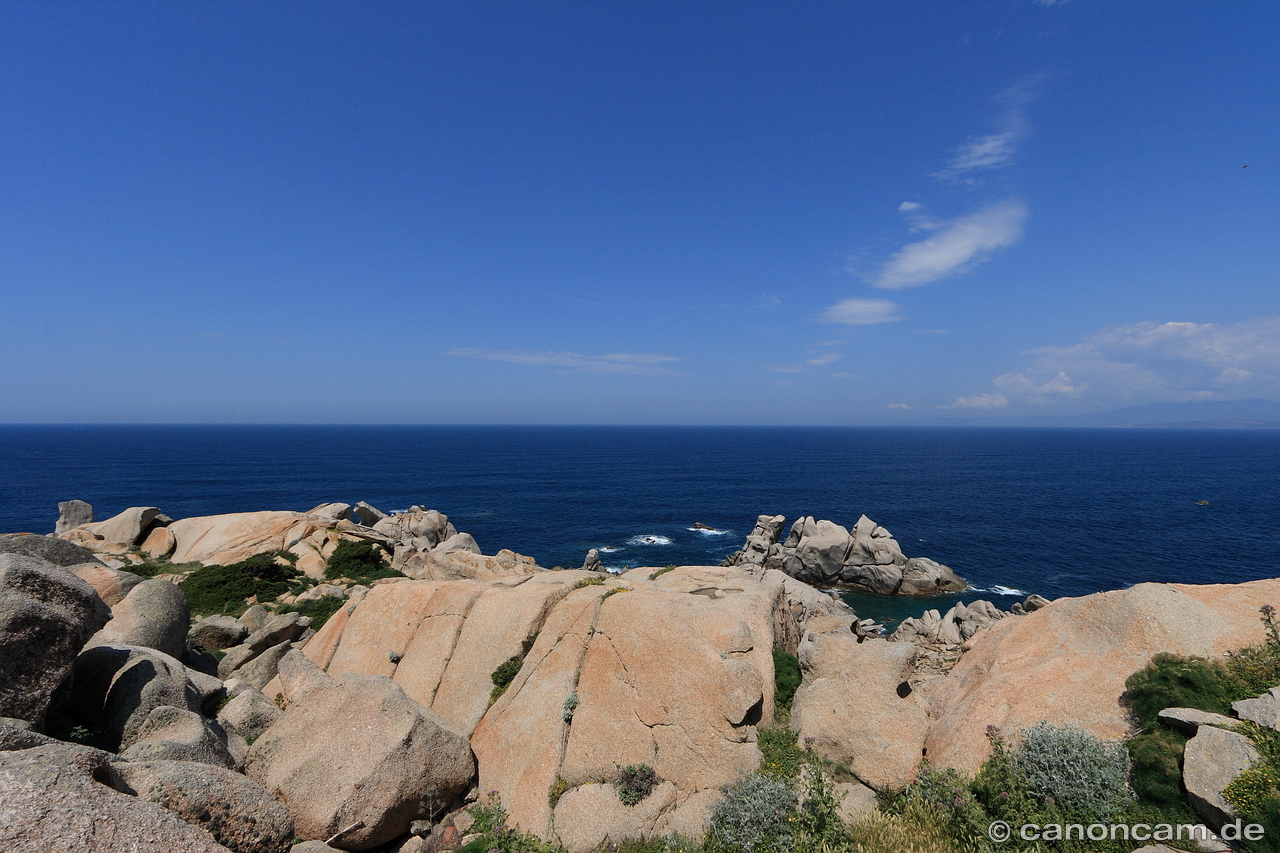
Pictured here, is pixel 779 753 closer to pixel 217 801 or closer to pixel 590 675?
pixel 590 675

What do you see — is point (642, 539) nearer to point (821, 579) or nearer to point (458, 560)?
point (821, 579)

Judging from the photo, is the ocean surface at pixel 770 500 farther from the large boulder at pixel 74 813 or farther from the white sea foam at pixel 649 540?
the large boulder at pixel 74 813

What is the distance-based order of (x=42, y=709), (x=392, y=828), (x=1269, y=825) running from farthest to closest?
(x=392, y=828) → (x=42, y=709) → (x=1269, y=825)

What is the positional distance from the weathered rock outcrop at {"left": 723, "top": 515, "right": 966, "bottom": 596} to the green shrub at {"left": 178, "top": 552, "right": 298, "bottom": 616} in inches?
1827

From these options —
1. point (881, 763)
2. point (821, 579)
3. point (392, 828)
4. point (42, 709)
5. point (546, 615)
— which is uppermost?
point (42, 709)

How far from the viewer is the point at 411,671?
17016mm

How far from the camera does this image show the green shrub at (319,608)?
86.1 ft

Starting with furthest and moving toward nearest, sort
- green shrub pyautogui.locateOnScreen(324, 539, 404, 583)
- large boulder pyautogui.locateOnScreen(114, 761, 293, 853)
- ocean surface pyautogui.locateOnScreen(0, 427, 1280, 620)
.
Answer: ocean surface pyautogui.locateOnScreen(0, 427, 1280, 620) → green shrub pyautogui.locateOnScreen(324, 539, 404, 583) → large boulder pyautogui.locateOnScreen(114, 761, 293, 853)

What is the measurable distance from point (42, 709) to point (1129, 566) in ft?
287

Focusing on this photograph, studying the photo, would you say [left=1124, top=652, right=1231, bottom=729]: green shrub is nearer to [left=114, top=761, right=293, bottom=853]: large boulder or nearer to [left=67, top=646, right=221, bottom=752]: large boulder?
[left=114, top=761, right=293, bottom=853]: large boulder

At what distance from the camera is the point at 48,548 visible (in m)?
20.2

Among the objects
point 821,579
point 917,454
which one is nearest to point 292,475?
point 821,579

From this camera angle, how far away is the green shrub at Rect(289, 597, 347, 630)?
26234mm

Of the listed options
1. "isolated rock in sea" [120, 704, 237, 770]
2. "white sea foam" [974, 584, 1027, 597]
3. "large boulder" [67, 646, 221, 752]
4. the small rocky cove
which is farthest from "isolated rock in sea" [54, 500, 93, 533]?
"white sea foam" [974, 584, 1027, 597]
